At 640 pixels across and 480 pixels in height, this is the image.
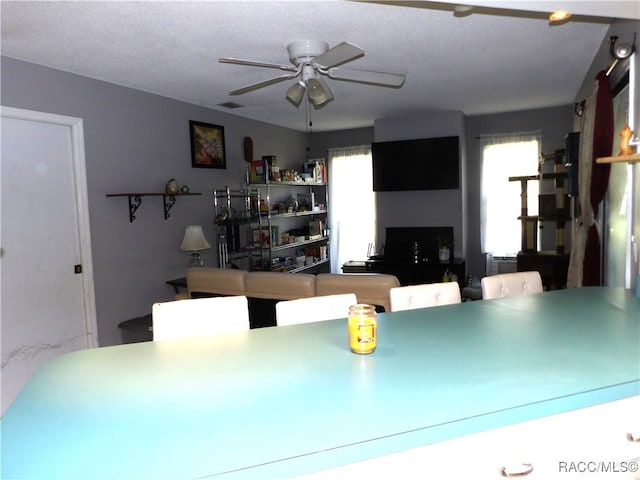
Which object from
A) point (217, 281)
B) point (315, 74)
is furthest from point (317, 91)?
point (217, 281)

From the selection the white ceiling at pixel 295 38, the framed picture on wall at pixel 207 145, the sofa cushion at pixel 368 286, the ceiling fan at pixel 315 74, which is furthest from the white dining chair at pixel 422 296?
the framed picture on wall at pixel 207 145

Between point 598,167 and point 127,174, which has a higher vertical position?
point 127,174

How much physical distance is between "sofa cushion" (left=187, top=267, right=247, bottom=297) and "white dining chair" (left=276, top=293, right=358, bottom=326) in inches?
58.0

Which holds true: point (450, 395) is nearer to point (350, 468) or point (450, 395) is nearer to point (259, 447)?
point (350, 468)

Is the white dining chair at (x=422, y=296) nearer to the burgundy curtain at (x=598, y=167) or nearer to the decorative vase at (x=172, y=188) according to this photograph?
the burgundy curtain at (x=598, y=167)

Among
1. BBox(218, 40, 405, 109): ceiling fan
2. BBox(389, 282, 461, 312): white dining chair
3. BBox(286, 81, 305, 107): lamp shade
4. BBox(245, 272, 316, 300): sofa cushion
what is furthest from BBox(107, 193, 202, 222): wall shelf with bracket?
BBox(389, 282, 461, 312): white dining chair

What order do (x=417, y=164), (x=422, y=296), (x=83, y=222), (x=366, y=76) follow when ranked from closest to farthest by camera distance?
(x=422, y=296), (x=366, y=76), (x=83, y=222), (x=417, y=164)

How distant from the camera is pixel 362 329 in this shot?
138 centimetres

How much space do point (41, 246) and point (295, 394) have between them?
300 cm

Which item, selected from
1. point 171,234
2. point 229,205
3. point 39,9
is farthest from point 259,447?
point 229,205

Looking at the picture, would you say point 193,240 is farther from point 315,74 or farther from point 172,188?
point 315,74

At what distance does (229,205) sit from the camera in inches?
201

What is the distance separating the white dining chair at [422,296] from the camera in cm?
212

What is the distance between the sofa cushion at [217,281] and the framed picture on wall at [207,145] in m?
1.67
